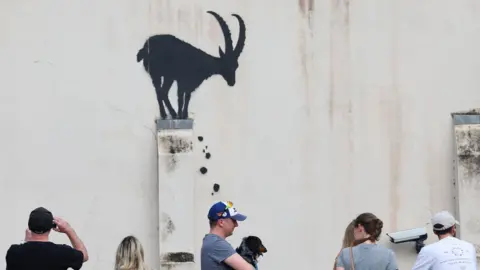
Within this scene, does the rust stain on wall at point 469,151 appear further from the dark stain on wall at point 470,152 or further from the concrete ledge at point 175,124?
the concrete ledge at point 175,124

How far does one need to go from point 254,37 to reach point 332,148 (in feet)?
5.99

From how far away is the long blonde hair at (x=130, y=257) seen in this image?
22.8ft

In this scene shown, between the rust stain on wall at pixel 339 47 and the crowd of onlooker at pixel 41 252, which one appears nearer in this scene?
the crowd of onlooker at pixel 41 252

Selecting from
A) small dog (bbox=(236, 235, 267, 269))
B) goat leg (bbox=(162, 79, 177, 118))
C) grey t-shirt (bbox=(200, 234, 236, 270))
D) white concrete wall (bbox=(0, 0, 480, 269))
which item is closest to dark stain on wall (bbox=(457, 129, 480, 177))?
white concrete wall (bbox=(0, 0, 480, 269))

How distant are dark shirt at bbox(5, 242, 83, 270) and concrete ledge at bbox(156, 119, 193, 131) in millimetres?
5320

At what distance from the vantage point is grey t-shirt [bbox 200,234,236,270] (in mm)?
6555

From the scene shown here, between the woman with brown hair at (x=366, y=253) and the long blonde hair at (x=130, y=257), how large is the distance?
159cm

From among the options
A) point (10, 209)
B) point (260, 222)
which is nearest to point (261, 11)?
point (260, 222)

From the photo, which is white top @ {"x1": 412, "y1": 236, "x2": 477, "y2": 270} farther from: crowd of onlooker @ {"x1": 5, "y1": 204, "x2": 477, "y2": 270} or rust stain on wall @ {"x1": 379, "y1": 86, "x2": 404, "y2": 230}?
rust stain on wall @ {"x1": 379, "y1": 86, "x2": 404, "y2": 230}

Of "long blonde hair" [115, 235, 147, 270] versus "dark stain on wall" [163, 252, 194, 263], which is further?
"dark stain on wall" [163, 252, 194, 263]

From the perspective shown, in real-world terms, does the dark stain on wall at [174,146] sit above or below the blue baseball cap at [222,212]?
above

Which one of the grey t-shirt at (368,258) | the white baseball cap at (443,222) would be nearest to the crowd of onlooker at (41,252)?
the grey t-shirt at (368,258)

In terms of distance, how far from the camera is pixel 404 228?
1196 centimetres

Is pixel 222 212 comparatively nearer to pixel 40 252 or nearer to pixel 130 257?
pixel 130 257
